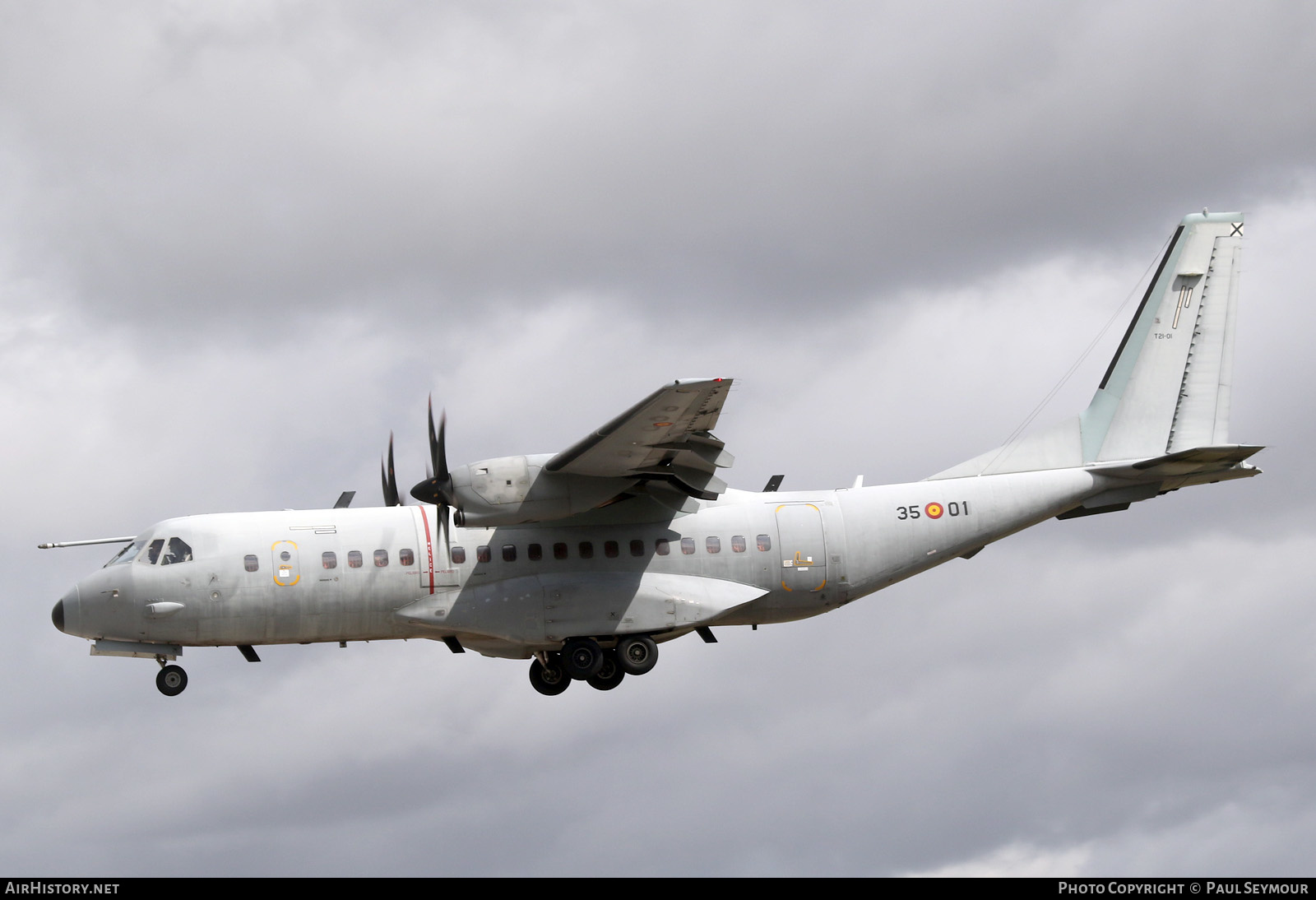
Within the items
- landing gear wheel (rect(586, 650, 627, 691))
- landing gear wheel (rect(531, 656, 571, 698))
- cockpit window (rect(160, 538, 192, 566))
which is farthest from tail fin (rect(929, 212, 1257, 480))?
cockpit window (rect(160, 538, 192, 566))

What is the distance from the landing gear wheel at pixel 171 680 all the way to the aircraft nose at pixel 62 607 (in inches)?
82.8

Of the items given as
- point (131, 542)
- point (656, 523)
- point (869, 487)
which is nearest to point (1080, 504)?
point (869, 487)

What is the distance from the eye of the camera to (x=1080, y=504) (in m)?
33.6

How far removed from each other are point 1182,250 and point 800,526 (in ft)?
36.6

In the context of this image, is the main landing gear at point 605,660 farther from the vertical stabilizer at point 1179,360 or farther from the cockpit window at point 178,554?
the vertical stabilizer at point 1179,360

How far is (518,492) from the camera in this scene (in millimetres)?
29266

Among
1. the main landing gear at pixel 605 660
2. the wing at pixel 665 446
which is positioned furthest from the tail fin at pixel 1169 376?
the main landing gear at pixel 605 660

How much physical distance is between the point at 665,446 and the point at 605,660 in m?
5.35

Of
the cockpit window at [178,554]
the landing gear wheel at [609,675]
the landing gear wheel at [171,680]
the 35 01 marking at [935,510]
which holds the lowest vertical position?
the landing gear wheel at [609,675]

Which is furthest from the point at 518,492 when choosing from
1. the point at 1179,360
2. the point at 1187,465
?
the point at 1179,360

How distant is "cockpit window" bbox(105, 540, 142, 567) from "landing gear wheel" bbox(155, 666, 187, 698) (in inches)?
90.5

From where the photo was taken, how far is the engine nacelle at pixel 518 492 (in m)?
29.0

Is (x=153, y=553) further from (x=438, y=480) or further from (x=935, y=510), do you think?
(x=935, y=510)
